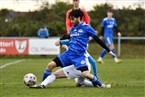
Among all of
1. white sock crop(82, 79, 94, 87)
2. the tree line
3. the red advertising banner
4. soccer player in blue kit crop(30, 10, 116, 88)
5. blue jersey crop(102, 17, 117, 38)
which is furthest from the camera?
the tree line

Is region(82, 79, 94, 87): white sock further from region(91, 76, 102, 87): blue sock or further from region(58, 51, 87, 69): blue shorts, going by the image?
region(58, 51, 87, 69): blue shorts

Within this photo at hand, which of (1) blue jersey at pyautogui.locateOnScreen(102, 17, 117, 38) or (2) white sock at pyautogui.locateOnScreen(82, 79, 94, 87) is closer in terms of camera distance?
(2) white sock at pyautogui.locateOnScreen(82, 79, 94, 87)

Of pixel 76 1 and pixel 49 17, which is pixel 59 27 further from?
pixel 76 1

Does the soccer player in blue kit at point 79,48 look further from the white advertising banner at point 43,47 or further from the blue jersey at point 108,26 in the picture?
the white advertising banner at point 43,47

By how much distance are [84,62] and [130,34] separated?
1077 inches

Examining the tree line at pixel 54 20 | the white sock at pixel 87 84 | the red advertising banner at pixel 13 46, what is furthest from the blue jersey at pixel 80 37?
the tree line at pixel 54 20

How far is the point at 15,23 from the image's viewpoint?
31.7 meters

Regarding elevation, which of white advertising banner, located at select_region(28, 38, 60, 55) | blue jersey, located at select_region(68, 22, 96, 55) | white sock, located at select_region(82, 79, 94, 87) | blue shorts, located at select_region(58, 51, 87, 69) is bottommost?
white advertising banner, located at select_region(28, 38, 60, 55)

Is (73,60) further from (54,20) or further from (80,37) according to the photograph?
(54,20)

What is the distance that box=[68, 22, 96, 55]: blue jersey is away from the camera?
955 cm

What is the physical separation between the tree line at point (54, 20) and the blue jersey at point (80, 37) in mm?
20240

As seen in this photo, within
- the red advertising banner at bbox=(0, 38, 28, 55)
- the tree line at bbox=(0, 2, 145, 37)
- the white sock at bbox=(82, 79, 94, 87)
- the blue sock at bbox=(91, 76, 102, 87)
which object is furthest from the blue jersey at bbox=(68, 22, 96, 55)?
the tree line at bbox=(0, 2, 145, 37)

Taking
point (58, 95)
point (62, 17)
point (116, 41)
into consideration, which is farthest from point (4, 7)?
point (58, 95)

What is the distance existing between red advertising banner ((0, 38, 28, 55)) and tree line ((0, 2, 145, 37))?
117 inches
